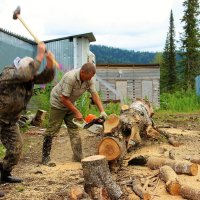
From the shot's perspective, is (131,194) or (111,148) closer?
(131,194)

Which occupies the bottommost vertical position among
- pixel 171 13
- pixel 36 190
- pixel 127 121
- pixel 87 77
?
pixel 36 190

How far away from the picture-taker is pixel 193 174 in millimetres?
6332

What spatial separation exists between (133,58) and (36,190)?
440ft

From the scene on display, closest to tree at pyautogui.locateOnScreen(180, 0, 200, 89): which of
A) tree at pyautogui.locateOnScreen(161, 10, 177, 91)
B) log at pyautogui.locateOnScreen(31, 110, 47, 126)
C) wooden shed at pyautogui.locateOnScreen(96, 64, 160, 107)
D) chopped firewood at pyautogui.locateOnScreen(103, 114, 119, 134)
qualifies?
tree at pyautogui.locateOnScreen(161, 10, 177, 91)

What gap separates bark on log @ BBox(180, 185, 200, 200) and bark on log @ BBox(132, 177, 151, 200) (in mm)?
484

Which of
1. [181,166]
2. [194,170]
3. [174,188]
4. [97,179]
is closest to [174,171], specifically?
[181,166]

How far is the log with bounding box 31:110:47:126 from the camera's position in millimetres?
12398

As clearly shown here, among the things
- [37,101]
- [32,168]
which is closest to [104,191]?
[32,168]

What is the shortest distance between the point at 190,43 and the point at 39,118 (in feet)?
111

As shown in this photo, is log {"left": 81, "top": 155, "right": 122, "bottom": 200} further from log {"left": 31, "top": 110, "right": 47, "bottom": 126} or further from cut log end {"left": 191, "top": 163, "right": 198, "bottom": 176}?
log {"left": 31, "top": 110, "right": 47, "bottom": 126}

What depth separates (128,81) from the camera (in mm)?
26953

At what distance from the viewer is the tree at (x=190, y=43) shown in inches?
1731

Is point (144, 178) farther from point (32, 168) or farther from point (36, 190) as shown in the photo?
point (32, 168)

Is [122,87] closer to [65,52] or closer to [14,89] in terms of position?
[65,52]
